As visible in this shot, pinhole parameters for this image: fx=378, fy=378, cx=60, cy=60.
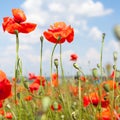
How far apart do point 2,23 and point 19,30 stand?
7.2 inches

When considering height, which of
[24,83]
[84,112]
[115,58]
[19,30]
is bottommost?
[84,112]

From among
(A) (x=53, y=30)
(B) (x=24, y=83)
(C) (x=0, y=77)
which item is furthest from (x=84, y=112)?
(C) (x=0, y=77)

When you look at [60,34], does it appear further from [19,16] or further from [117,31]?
[117,31]

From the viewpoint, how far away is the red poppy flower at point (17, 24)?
2.31 metres

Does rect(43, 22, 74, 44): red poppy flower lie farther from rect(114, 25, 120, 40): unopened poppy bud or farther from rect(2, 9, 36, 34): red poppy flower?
rect(114, 25, 120, 40): unopened poppy bud

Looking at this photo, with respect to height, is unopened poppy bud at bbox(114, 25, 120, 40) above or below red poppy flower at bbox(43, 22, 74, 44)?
below

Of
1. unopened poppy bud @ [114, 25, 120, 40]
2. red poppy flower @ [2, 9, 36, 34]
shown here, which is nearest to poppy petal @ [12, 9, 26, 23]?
red poppy flower @ [2, 9, 36, 34]

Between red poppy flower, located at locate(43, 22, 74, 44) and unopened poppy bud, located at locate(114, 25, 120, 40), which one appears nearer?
unopened poppy bud, located at locate(114, 25, 120, 40)

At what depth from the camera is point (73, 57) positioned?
18.1 ft

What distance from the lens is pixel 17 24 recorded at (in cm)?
234

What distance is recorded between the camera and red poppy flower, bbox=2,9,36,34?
91.0 inches

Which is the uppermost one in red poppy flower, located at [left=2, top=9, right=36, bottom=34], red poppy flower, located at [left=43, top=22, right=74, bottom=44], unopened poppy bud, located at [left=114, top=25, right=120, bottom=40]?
red poppy flower, located at [left=2, top=9, right=36, bottom=34]

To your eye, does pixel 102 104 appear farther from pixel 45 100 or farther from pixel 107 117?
pixel 45 100

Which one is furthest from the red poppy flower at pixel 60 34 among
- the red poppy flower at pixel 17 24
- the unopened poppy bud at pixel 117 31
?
the unopened poppy bud at pixel 117 31
